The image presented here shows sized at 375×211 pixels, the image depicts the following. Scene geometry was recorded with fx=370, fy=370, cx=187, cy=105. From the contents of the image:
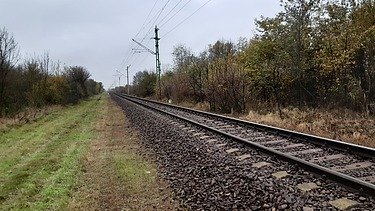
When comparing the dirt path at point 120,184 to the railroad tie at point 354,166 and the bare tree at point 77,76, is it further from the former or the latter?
the bare tree at point 77,76

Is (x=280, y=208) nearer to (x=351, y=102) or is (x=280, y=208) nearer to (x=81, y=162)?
(x=81, y=162)

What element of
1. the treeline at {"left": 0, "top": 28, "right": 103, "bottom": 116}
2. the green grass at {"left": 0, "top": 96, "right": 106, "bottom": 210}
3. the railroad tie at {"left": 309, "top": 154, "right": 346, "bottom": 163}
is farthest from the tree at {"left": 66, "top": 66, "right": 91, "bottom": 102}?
the railroad tie at {"left": 309, "top": 154, "right": 346, "bottom": 163}

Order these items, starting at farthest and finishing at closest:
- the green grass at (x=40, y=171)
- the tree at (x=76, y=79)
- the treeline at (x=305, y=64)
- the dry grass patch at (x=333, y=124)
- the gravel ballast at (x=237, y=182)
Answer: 1. the tree at (x=76, y=79)
2. the treeline at (x=305, y=64)
3. the dry grass patch at (x=333, y=124)
4. the green grass at (x=40, y=171)
5. the gravel ballast at (x=237, y=182)

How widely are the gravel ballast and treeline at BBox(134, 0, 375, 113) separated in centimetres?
968

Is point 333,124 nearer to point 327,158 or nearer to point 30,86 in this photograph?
point 327,158

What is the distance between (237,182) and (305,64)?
15.2 metres

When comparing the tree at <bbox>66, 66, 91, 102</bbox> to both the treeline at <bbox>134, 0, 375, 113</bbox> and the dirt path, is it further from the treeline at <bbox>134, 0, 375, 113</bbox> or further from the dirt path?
the dirt path

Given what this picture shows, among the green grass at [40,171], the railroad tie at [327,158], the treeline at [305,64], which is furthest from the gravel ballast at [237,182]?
the treeline at [305,64]

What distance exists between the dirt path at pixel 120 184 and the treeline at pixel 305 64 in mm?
11306

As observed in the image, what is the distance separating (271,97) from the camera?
23312 millimetres

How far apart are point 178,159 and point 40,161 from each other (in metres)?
4.25

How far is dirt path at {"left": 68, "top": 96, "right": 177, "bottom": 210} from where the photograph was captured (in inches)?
254

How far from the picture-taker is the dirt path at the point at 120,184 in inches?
254

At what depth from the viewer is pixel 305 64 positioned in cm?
2030
